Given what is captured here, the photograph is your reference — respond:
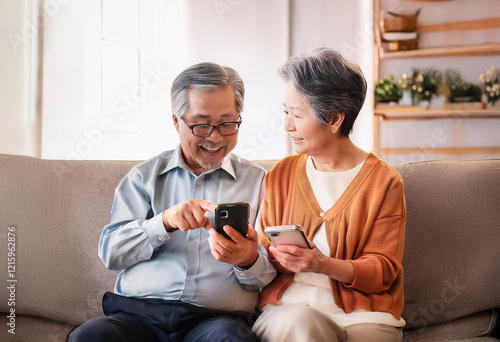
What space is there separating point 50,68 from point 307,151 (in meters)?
1.93

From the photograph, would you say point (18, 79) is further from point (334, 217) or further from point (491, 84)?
point (491, 84)

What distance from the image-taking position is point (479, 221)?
179cm

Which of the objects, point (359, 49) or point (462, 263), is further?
point (359, 49)

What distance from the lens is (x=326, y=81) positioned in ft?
5.35

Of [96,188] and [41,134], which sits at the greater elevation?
[41,134]

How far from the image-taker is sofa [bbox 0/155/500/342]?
177cm

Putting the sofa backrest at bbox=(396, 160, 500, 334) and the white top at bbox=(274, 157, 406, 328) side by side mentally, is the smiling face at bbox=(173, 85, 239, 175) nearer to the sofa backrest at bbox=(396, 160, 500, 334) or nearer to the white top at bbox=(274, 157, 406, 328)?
the white top at bbox=(274, 157, 406, 328)

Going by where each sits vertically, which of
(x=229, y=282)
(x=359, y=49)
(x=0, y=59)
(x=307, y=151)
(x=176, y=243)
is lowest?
(x=229, y=282)

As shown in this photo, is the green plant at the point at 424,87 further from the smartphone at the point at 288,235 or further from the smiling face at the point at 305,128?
the smartphone at the point at 288,235

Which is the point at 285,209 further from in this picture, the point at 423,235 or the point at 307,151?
the point at 423,235

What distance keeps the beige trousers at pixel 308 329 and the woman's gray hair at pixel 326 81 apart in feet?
1.81

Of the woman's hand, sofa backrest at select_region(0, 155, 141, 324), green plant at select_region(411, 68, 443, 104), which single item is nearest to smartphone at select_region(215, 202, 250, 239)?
the woman's hand

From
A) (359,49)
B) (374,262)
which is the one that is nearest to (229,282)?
(374,262)

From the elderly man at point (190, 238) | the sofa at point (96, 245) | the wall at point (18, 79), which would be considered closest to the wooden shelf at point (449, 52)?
the wall at point (18, 79)
